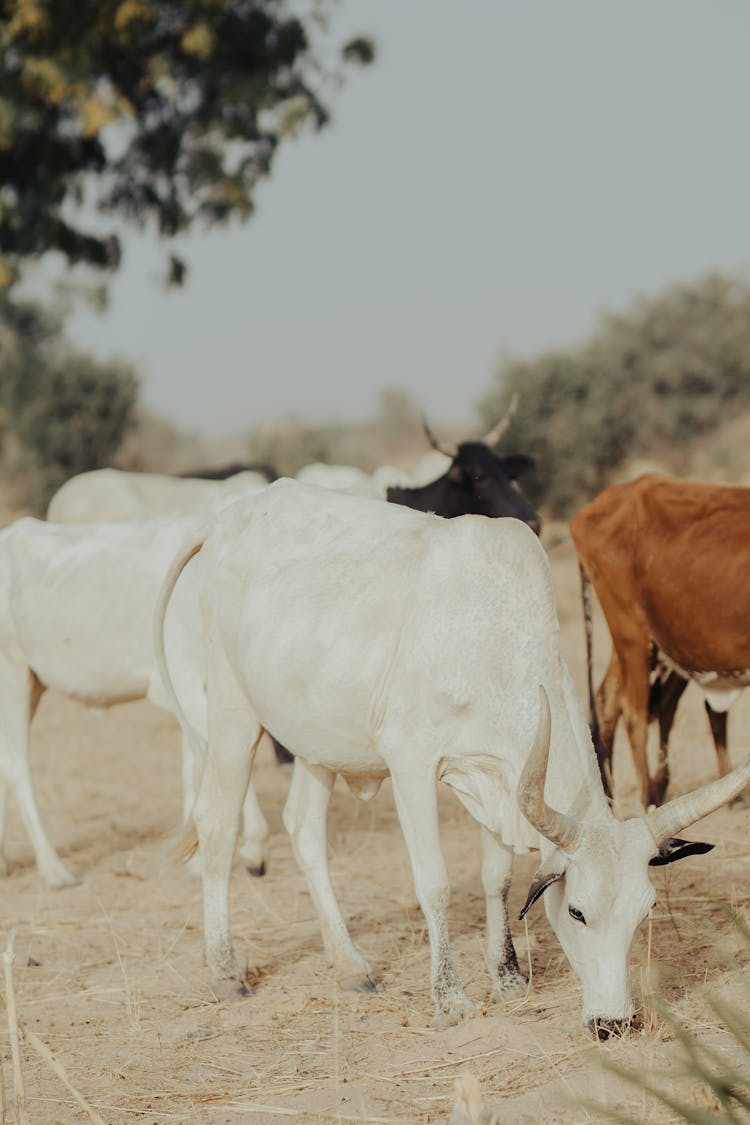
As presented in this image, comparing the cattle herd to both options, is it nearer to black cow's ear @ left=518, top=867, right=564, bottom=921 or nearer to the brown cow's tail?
black cow's ear @ left=518, top=867, right=564, bottom=921

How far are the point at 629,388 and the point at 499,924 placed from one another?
2047cm

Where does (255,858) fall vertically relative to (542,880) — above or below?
above

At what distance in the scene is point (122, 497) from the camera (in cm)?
1206

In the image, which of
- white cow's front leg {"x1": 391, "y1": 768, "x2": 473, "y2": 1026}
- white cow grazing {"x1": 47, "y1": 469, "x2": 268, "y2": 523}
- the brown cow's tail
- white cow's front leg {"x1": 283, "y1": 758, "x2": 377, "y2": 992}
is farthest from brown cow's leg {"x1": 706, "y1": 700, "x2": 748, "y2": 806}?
white cow grazing {"x1": 47, "y1": 469, "x2": 268, "y2": 523}

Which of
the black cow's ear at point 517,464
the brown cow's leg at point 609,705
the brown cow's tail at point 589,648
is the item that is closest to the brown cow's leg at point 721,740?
the brown cow's leg at point 609,705

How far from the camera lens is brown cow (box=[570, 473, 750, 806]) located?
717 centimetres

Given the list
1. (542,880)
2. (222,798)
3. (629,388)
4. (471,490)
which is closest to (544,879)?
(542,880)

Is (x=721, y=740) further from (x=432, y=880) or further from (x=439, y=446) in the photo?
(x=432, y=880)

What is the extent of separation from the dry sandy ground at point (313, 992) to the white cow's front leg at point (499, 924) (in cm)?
8

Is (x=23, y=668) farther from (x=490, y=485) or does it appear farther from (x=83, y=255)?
(x=83, y=255)

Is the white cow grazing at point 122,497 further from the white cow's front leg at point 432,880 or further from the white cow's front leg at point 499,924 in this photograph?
the white cow's front leg at point 432,880

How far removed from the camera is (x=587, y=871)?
166 inches

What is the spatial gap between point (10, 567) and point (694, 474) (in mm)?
18724

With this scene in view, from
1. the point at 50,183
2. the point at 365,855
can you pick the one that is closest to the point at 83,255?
the point at 50,183
